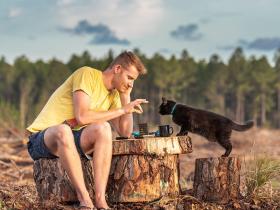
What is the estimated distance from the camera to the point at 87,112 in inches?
244

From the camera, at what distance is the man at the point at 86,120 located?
6.12 meters

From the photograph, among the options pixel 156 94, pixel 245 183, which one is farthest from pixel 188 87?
pixel 245 183

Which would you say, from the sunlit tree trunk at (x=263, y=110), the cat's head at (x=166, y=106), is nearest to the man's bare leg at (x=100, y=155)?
the cat's head at (x=166, y=106)

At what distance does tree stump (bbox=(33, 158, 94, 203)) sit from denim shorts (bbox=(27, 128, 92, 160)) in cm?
9

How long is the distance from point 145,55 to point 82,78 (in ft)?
261

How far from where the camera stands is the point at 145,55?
85625 mm

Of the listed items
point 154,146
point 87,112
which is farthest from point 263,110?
point 87,112

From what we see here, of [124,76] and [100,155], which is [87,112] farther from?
[124,76]

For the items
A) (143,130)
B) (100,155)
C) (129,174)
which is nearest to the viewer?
(100,155)

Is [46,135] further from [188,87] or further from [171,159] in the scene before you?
[188,87]

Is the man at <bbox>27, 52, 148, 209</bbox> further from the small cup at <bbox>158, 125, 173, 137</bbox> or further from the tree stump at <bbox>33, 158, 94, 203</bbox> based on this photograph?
the small cup at <bbox>158, 125, 173, 137</bbox>

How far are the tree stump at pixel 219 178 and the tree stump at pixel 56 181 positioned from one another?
1195 millimetres

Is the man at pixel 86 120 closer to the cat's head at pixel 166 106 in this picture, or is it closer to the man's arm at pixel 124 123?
the man's arm at pixel 124 123

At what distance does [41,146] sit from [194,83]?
77.1 metres
